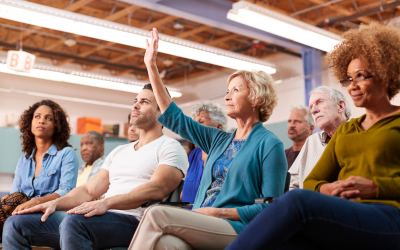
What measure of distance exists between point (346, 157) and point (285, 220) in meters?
0.46

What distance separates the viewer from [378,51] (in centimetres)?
138

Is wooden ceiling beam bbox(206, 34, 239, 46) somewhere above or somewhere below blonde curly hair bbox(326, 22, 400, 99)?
above

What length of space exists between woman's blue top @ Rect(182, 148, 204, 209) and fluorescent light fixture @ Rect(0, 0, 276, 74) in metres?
1.86

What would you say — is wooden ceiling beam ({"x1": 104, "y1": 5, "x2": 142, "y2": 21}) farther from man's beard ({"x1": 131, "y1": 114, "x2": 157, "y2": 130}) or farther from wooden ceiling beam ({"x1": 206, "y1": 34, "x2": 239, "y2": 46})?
man's beard ({"x1": 131, "y1": 114, "x2": 157, "y2": 130})

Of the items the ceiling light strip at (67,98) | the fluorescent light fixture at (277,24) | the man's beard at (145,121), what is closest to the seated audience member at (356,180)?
the man's beard at (145,121)

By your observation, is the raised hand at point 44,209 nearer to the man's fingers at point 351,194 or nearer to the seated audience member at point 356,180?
the seated audience member at point 356,180

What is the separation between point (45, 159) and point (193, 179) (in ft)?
3.53

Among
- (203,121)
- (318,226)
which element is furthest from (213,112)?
(318,226)

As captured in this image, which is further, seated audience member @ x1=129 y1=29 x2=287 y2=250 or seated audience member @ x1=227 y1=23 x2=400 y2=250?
seated audience member @ x1=129 y1=29 x2=287 y2=250

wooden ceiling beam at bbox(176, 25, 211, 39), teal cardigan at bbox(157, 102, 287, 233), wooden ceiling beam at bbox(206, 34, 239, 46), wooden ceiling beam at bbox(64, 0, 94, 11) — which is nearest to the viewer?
teal cardigan at bbox(157, 102, 287, 233)

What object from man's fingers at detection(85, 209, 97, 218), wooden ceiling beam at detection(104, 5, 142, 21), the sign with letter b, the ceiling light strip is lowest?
man's fingers at detection(85, 209, 97, 218)

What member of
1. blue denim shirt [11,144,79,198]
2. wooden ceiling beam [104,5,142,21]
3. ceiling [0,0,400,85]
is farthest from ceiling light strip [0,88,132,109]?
blue denim shirt [11,144,79,198]

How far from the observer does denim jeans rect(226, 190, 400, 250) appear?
3.50 ft

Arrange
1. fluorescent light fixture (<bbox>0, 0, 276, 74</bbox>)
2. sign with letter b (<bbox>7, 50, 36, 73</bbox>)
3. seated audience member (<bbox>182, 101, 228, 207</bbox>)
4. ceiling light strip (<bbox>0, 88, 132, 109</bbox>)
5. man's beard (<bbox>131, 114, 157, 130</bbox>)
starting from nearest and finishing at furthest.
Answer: man's beard (<bbox>131, 114, 157, 130</bbox>) → seated audience member (<bbox>182, 101, 228, 207</bbox>) → fluorescent light fixture (<bbox>0, 0, 276, 74</bbox>) → sign with letter b (<bbox>7, 50, 36, 73</bbox>) → ceiling light strip (<bbox>0, 88, 132, 109</bbox>)
